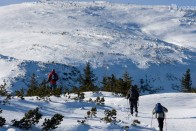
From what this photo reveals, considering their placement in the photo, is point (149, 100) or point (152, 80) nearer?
point (149, 100)

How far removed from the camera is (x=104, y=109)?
27859 millimetres

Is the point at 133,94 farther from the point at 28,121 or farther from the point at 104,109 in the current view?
the point at 28,121

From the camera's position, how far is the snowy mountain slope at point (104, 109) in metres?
21.6

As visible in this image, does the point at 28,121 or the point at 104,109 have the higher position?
the point at 104,109

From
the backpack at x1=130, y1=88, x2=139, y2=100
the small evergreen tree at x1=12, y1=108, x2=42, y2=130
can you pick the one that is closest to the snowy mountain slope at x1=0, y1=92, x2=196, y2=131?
the small evergreen tree at x1=12, y1=108, x2=42, y2=130

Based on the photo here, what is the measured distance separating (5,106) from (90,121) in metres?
4.03

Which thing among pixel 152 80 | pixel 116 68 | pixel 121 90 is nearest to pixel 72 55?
pixel 116 68

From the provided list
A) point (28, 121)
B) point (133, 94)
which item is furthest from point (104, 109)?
point (28, 121)

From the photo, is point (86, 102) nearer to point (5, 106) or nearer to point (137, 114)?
point (137, 114)

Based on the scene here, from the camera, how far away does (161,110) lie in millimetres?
23141

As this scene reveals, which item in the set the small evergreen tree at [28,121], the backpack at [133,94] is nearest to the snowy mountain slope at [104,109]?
the small evergreen tree at [28,121]

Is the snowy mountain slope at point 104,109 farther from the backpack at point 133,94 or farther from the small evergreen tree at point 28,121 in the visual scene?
the backpack at point 133,94

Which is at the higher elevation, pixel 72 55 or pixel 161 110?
pixel 72 55

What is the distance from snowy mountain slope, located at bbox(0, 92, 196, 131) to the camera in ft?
71.0
